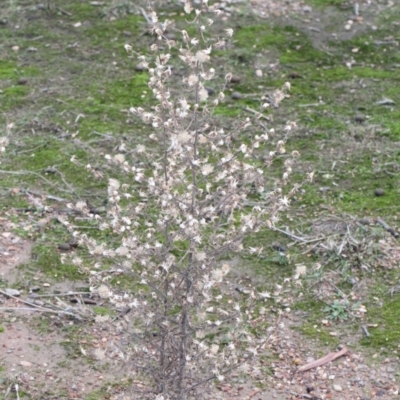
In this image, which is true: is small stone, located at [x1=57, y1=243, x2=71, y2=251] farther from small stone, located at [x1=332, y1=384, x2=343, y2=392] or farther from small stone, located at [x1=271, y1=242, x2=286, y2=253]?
small stone, located at [x1=332, y1=384, x2=343, y2=392]

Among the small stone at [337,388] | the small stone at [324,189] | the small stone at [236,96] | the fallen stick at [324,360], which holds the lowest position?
the small stone at [337,388]

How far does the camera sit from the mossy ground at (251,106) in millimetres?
5426

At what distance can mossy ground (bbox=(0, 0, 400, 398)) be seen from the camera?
543 centimetres

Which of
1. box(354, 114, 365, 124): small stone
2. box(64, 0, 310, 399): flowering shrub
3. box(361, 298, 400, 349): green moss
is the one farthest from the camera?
box(354, 114, 365, 124): small stone

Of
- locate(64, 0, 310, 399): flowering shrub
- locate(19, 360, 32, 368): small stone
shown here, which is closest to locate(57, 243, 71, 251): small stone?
locate(19, 360, 32, 368): small stone

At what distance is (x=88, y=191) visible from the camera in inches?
243

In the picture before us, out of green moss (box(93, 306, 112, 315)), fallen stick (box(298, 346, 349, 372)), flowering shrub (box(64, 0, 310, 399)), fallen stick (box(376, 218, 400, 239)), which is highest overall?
flowering shrub (box(64, 0, 310, 399))

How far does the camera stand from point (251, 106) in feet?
24.0

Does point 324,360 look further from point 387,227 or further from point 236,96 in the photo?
point 236,96

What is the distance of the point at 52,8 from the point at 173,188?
6.17m

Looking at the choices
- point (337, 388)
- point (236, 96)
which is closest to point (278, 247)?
point (337, 388)

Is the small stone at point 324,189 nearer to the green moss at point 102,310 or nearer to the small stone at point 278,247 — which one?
the small stone at point 278,247

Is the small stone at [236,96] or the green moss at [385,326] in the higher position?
the small stone at [236,96]

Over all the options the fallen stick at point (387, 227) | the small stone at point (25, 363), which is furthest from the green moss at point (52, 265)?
the fallen stick at point (387, 227)
